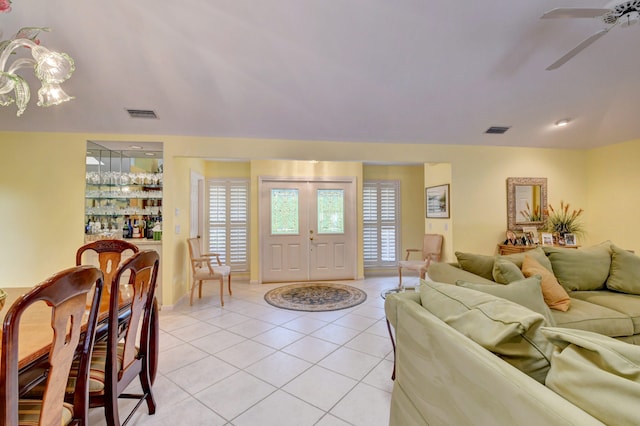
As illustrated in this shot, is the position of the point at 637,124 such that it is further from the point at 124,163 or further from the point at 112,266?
the point at 124,163

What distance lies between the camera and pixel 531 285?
5.36 ft

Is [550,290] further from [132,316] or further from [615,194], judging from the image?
[615,194]

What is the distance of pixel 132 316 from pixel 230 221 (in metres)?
4.11

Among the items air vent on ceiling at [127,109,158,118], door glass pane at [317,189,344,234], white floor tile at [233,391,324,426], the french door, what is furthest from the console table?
air vent on ceiling at [127,109,158,118]

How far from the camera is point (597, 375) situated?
0.68 meters

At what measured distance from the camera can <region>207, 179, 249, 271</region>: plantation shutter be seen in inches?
216

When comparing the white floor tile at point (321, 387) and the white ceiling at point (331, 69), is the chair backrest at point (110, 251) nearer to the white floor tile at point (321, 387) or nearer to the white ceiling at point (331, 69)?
the white floor tile at point (321, 387)

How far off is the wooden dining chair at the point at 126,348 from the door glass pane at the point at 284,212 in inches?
130

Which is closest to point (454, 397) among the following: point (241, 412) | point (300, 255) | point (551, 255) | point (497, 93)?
point (241, 412)

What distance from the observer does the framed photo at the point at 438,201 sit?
14.6ft

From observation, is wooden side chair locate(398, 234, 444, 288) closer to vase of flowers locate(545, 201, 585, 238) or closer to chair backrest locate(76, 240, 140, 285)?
vase of flowers locate(545, 201, 585, 238)

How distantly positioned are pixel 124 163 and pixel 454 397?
454 centimetres

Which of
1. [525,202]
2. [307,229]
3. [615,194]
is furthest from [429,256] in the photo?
[615,194]

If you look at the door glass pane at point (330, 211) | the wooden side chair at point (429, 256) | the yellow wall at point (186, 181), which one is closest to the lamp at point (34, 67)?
the yellow wall at point (186, 181)
